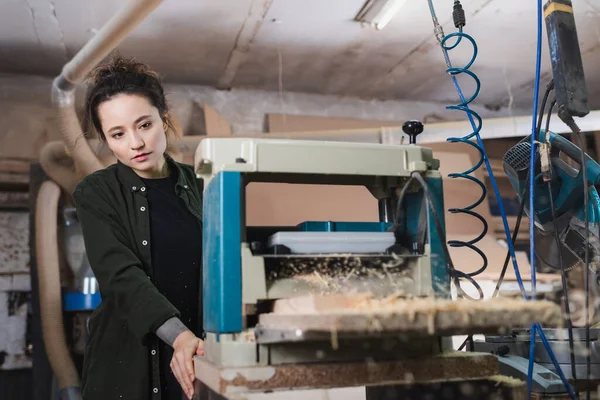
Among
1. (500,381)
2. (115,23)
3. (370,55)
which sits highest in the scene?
(370,55)

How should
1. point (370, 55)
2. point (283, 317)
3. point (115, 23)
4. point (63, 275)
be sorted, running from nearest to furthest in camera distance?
point (283, 317), point (115, 23), point (63, 275), point (370, 55)

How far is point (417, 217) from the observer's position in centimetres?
105

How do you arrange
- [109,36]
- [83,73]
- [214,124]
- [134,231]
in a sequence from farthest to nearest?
[214,124] → [83,73] → [109,36] → [134,231]

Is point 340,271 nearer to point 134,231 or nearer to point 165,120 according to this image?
point 134,231

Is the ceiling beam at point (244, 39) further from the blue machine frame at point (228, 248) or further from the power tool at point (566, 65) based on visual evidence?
the blue machine frame at point (228, 248)

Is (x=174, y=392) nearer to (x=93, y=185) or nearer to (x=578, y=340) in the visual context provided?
(x=93, y=185)

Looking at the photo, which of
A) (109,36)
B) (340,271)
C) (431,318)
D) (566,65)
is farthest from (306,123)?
(431,318)

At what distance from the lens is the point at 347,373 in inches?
33.5

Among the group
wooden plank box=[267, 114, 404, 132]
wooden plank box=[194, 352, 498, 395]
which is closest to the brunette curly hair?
wooden plank box=[194, 352, 498, 395]

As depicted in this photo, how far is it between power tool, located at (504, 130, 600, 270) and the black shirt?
842 mm

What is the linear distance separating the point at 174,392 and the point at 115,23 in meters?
1.60

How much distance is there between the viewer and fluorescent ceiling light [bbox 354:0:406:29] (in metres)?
2.67

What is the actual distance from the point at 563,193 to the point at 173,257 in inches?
37.9

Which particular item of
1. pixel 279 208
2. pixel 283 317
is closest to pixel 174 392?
pixel 283 317
